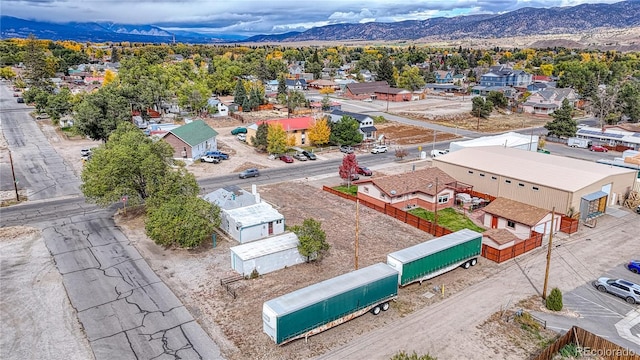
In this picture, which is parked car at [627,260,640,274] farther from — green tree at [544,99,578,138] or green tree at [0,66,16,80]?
green tree at [0,66,16,80]

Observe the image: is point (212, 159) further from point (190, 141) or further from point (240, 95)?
point (240, 95)

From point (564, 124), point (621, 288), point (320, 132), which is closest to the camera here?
point (621, 288)

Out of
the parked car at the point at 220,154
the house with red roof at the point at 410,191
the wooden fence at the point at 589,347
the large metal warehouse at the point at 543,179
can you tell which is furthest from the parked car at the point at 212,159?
the wooden fence at the point at 589,347

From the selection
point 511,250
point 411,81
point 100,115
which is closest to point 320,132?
point 100,115

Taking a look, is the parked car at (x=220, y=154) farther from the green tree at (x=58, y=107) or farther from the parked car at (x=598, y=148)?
the parked car at (x=598, y=148)

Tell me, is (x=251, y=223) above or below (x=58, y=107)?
below

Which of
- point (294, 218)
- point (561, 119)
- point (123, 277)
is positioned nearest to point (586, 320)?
point (294, 218)
